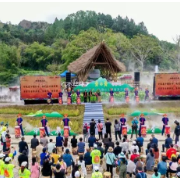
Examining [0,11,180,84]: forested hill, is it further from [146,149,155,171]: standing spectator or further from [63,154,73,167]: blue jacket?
[146,149,155,171]: standing spectator

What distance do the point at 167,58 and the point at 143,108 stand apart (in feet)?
119

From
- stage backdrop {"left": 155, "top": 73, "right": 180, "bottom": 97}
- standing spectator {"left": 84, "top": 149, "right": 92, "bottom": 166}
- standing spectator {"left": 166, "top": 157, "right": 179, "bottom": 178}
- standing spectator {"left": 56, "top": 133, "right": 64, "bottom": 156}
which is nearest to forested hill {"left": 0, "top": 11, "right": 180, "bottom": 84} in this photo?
stage backdrop {"left": 155, "top": 73, "right": 180, "bottom": 97}

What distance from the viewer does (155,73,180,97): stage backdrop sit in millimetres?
21859

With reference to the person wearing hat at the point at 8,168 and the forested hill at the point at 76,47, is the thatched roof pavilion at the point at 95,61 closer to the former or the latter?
the forested hill at the point at 76,47

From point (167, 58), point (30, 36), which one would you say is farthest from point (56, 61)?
point (167, 58)

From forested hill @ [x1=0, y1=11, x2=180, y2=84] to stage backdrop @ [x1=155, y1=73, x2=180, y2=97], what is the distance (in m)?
17.3

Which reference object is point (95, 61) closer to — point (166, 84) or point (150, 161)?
point (166, 84)

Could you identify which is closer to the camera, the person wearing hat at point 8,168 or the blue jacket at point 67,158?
the person wearing hat at point 8,168

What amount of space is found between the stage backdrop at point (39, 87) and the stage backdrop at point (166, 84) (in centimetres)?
832

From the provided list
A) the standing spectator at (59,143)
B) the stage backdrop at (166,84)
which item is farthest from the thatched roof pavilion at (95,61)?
the standing spectator at (59,143)

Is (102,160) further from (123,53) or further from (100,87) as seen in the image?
(123,53)

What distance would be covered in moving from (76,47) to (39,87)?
55.8 feet

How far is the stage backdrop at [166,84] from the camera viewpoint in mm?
21859

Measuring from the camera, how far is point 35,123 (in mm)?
17688
